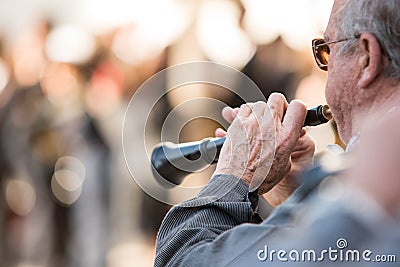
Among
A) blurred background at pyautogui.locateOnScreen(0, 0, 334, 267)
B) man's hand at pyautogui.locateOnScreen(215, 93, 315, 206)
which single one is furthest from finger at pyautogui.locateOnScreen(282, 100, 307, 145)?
blurred background at pyautogui.locateOnScreen(0, 0, 334, 267)

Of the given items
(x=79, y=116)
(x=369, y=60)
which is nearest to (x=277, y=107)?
(x=369, y=60)

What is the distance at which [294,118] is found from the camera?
1341 mm

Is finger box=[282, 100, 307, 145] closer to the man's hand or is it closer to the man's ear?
the man's hand

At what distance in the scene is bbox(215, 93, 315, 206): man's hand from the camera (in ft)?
4.41

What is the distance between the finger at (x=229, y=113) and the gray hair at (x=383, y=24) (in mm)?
258

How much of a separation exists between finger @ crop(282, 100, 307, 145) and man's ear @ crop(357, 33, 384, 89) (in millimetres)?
127

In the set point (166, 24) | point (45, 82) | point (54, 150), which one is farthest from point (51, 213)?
point (166, 24)

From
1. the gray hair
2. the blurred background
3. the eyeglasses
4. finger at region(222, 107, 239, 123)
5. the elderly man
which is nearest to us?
the elderly man

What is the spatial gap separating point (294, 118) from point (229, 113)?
0.43 feet

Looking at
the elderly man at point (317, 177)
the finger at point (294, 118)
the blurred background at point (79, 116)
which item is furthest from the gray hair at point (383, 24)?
the blurred background at point (79, 116)

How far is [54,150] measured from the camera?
3838 mm

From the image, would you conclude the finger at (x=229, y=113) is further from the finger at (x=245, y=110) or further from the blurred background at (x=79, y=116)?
the blurred background at (x=79, y=116)

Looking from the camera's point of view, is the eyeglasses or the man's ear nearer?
the man's ear

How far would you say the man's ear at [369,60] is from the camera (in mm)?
1188
